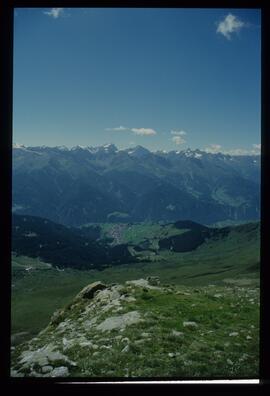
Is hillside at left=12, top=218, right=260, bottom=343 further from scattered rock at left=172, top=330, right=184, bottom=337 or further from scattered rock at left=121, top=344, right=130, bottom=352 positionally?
scattered rock at left=121, top=344, right=130, bottom=352

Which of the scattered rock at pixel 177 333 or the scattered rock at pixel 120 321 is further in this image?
A: the scattered rock at pixel 120 321

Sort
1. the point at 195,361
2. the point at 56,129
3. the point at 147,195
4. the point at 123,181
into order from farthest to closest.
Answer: the point at 123,181
the point at 147,195
the point at 56,129
the point at 195,361

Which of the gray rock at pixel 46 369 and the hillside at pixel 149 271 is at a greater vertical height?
the gray rock at pixel 46 369

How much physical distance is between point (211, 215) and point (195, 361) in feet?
392

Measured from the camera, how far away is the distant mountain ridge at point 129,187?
107000 mm

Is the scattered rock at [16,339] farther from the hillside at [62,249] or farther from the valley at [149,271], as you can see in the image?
the hillside at [62,249]

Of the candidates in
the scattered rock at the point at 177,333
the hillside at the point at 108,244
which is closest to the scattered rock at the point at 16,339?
the scattered rock at the point at 177,333

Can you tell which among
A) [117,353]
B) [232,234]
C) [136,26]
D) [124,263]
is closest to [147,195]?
[232,234]

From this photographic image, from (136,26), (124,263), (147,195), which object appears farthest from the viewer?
(147,195)
